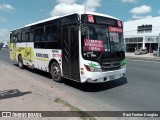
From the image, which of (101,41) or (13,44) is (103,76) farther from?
(13,44)

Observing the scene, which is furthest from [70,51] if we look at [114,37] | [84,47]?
[114,37]

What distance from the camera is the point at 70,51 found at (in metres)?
8.77

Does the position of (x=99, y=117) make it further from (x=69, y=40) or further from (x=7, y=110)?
(x=69, y=40)

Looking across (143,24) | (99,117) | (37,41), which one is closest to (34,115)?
(99,117)

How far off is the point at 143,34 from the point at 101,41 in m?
49.3

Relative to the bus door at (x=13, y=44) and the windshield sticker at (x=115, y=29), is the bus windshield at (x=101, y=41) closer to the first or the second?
the windshield sticker at (x=115, y=29)

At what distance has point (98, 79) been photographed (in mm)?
8188

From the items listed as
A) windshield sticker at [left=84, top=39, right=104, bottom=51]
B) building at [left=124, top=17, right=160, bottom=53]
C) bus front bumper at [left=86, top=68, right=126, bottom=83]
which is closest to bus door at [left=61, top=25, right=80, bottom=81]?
Answer: windshield sticker at [left=84, top=39, right=104, bottom=51]

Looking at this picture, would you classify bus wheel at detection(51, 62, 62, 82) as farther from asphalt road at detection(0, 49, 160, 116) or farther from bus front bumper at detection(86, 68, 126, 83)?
bus front bumper at detection(86, 68, 126, 83)

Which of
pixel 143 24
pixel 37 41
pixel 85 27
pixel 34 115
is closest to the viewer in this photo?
pixel 34 115

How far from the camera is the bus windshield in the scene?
26.5ft

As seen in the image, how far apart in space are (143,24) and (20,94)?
52.2m

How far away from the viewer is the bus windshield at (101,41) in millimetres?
8086

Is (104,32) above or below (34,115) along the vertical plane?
above
